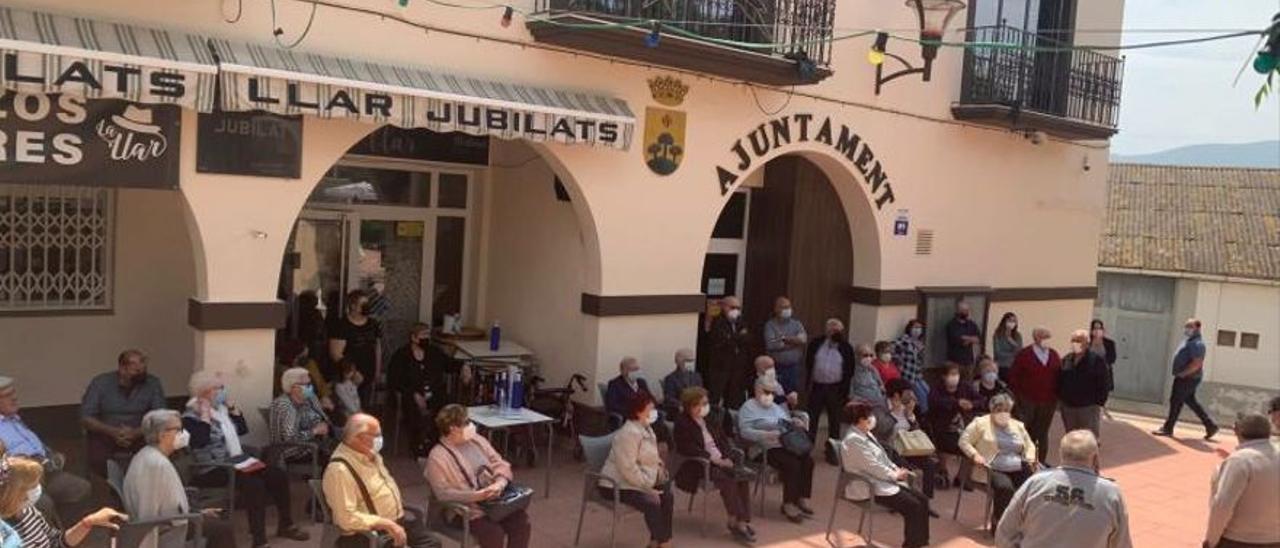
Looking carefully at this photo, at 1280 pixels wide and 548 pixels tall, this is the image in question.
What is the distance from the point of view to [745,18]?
11.1m

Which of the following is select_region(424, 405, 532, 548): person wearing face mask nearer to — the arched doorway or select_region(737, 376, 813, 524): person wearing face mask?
select_region(737, 376, 813, 524): person wearing face mask

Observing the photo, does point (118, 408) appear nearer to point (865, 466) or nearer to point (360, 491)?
point (360, 491)

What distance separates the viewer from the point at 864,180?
12.9m

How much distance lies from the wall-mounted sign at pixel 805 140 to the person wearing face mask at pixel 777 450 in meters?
2.69

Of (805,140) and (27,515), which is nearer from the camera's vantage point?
(27,515)

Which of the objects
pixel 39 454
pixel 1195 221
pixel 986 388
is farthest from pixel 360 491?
pixel 1195 221

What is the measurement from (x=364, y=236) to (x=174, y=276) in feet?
6.87

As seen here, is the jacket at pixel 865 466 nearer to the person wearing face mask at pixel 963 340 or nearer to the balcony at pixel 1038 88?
the person wearing face mask at pixel 963 340

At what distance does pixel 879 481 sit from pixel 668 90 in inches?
169

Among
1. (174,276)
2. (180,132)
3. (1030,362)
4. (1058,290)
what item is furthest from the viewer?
(1058,290)

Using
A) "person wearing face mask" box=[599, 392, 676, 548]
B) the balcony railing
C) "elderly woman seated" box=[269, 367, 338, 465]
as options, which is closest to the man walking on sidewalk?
the balcony railing

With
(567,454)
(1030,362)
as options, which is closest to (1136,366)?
(1030,362)

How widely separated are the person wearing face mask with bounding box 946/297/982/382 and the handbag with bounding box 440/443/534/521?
785cm

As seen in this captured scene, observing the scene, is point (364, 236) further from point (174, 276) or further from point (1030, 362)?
point (1030, 362)
